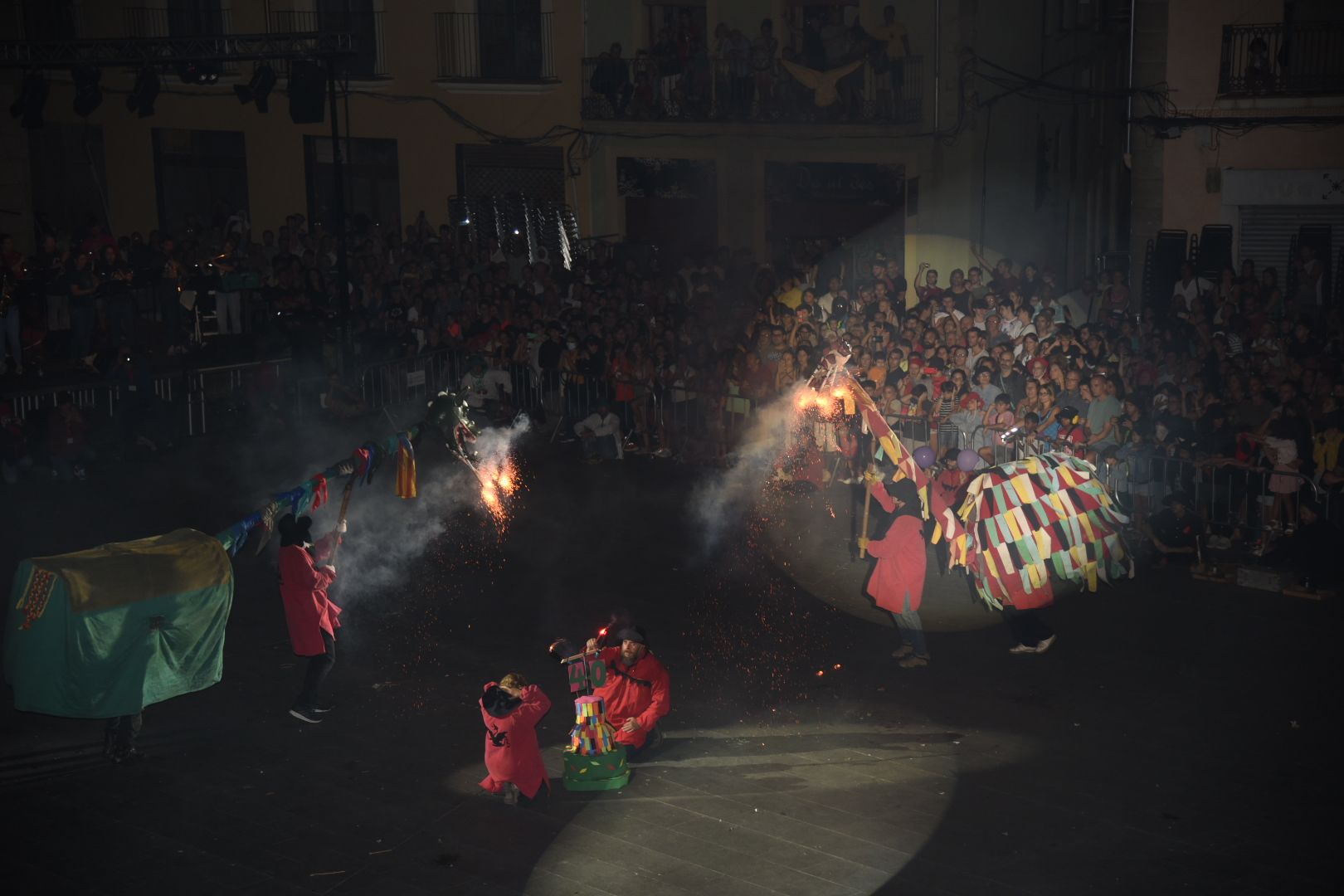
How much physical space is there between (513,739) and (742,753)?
1.79 metres

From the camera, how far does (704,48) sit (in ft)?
88.7

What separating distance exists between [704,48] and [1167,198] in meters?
8.51

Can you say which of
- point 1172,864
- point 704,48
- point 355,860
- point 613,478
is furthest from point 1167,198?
point 355,860

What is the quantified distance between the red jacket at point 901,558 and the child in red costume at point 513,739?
11.3 ft

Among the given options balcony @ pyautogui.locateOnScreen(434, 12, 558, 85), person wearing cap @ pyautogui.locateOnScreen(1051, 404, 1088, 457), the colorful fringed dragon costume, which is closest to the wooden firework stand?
the colorful fringed dragon costume

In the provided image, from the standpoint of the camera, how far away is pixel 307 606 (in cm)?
1137

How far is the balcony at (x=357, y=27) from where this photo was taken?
97.0ft

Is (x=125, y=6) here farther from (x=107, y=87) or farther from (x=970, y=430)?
(x=970, y=430)

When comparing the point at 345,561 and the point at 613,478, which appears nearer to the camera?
the point at 345,561

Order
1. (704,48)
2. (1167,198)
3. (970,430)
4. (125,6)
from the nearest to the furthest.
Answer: (970,430) < (1167,198) < (704,48) < (125,6)

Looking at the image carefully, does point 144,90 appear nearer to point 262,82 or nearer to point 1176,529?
point 262,82

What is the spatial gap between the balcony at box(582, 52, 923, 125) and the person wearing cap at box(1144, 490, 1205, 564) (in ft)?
40.1

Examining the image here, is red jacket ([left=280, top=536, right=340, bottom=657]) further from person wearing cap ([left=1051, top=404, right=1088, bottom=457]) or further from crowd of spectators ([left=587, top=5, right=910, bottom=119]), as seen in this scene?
crowd of spectators ([left=587, top=5, right=910, bottom=119])

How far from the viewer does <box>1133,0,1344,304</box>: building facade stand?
2272cm
